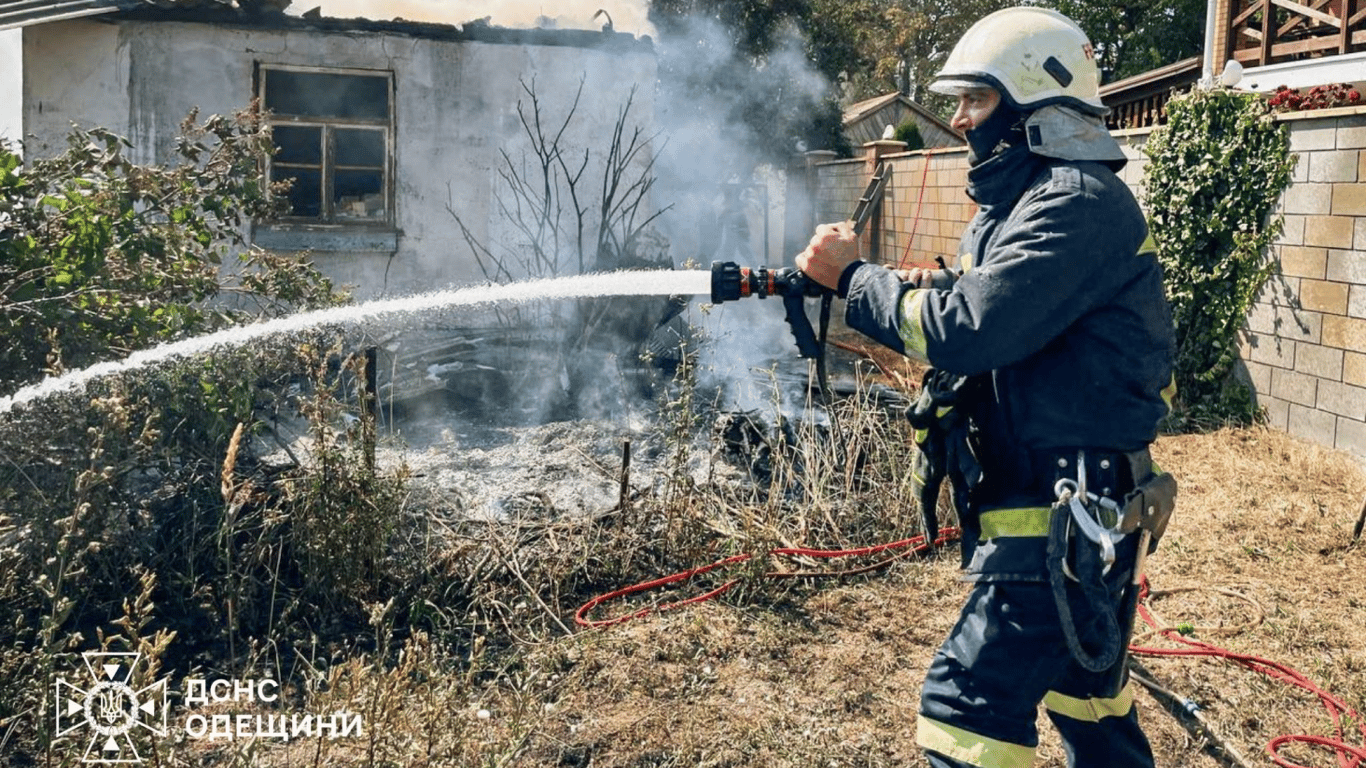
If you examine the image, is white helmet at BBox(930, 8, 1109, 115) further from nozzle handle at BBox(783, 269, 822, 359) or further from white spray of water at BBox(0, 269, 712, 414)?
white spray of water at BBox(0, 269, 712, 414)

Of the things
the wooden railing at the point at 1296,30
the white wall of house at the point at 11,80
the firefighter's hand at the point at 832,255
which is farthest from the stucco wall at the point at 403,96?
the firefighter's hand at the point at 832,255

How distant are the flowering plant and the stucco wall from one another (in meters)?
5.29

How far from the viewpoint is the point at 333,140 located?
10031 millimetres

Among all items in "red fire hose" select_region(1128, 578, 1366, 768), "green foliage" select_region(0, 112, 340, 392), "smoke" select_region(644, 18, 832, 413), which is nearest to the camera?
"red fire hose" select_region(1128, 578, 1366, 768)

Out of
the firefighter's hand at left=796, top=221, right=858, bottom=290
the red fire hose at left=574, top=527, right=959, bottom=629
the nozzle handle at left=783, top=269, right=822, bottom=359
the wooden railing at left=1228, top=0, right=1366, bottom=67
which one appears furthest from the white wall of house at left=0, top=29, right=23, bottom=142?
the wooden railing at left=1228, top=0, right=1366, bottom=67

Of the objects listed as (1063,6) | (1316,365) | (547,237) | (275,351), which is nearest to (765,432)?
(275,351)

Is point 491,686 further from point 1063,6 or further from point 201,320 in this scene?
point 1063,6

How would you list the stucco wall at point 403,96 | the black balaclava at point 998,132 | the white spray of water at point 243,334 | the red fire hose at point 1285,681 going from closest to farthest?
1. the black balaclava at point 998,132
2. the red fire hose at point 1285,681
3. the white spray of water at point 243,334
4. the stucco wall at point 403,96

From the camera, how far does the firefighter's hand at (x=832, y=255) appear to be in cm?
264

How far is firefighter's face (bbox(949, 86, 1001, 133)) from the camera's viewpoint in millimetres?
2539

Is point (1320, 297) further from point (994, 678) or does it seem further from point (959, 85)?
point (994, 678)

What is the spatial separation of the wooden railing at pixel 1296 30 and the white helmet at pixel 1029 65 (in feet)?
33.0

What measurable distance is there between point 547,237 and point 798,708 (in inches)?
290

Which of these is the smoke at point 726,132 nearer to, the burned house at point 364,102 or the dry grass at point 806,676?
the burned house at point 364,102
